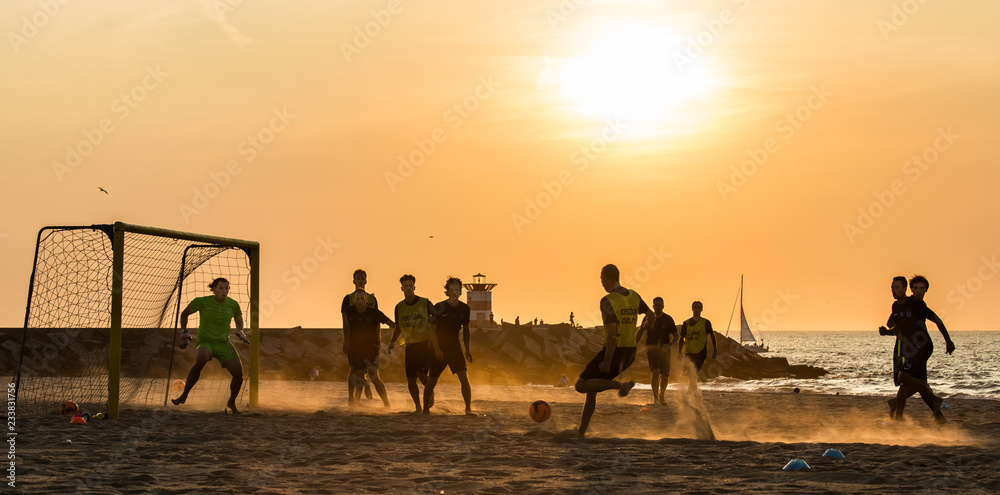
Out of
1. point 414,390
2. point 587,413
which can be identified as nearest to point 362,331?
point 414,390

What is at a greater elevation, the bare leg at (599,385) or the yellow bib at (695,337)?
the yellow bib at (695,337)

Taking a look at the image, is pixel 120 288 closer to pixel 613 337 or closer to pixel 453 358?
pixel 453 358

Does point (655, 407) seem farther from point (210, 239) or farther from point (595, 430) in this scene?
point (210, 239)

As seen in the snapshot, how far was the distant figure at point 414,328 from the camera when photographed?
515 inches

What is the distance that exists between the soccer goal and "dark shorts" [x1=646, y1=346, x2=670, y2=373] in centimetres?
661

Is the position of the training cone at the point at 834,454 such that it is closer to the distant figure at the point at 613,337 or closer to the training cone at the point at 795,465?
the training cone at the point at 795,465

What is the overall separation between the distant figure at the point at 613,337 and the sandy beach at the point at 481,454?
1.86 ft

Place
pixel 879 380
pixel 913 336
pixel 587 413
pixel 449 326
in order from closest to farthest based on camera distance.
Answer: pixel 587 413, pixel 913 336, pixel 449 326, pixel 879 380

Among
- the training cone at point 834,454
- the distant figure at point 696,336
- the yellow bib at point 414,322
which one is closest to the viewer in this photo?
the training cone at point 834,454

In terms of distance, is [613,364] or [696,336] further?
[696,336]

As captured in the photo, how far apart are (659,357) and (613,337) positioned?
7.14m

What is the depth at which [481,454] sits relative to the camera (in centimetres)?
855

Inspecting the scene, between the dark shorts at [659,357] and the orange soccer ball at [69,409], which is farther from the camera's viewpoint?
the dark shorts at [659,357]

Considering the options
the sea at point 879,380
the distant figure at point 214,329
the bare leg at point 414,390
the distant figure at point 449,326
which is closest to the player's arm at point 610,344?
the distant figure at point 449,326
